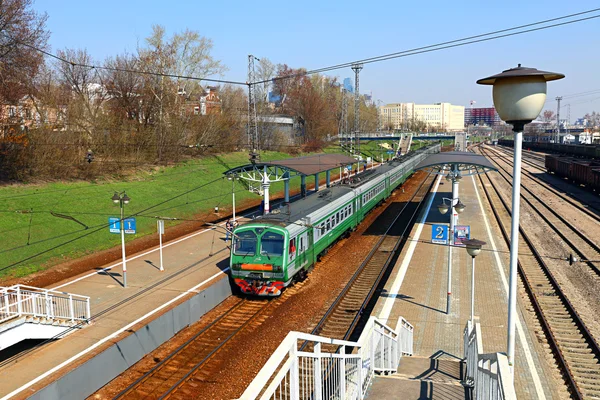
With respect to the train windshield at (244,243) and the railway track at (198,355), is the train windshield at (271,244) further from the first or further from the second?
the railway track at (198,355)

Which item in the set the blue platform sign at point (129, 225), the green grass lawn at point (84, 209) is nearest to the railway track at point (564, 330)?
the blue platform sign at point (129, 225)

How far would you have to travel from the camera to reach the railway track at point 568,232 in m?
23.3

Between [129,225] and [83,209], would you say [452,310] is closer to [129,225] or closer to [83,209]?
[129,225]

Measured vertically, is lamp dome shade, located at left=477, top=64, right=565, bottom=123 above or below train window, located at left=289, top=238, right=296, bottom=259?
above

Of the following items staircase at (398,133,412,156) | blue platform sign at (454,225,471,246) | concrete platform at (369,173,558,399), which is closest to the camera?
concrete platform at (369,173,558,399)

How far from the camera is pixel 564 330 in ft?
49.2

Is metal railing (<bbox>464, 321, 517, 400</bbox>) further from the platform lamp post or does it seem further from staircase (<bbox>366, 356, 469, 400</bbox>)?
staircase (<bbox>366, 356, 469, 400</bbox>)

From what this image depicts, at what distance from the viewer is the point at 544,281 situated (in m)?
19.9

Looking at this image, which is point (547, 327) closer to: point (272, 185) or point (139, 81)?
point (272, 185)

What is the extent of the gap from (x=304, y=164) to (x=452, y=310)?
55.1 ft

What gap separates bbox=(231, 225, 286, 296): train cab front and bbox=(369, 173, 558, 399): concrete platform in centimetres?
391

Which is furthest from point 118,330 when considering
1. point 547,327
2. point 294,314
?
point 547,327

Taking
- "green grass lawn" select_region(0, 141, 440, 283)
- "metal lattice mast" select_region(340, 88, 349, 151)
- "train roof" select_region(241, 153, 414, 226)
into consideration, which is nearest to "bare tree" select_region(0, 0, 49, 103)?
"green grass lawn" select_region(0, 141, 440, 283)

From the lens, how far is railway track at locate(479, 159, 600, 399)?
39.2ft
